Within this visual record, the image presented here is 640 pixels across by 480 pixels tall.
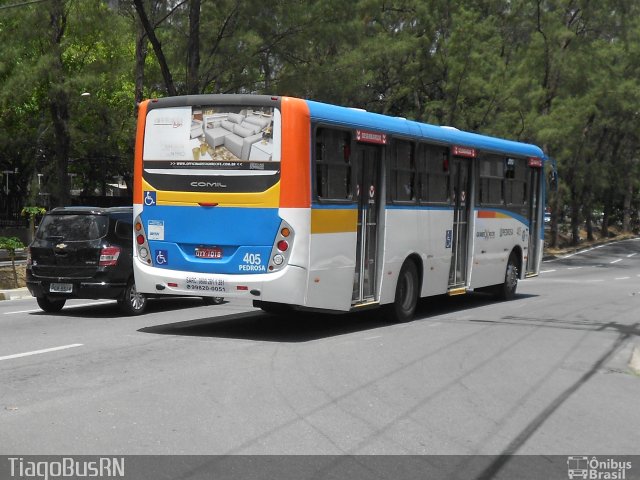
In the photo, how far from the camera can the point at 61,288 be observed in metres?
14.6

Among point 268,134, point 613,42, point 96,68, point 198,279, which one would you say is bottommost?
point 198,279

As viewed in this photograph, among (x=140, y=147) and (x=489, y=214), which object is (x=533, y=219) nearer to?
(x=489, y=214)

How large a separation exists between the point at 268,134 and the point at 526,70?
31.5 metres

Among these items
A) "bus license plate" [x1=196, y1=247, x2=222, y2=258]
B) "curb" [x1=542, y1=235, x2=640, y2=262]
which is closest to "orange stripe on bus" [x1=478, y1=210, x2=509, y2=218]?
"bus license plate" [x1=196, y1=247, x2=222, y2=258]

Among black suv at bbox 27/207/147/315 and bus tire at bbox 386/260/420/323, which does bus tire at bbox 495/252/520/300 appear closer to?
bus tire at bbox 386/260/420/323

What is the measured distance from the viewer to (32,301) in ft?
61.0

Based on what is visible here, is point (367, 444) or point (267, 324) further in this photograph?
point (267, 324)

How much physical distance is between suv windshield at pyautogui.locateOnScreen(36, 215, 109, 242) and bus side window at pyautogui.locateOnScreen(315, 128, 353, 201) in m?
4.16

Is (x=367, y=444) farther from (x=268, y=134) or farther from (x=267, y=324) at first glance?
(x=267, y=324)

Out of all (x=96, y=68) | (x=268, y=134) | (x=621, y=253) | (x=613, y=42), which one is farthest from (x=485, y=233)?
(x=621, y=253)

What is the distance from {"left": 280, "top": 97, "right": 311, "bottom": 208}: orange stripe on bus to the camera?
1196cm

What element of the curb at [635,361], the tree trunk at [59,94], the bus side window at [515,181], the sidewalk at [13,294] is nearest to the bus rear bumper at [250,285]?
the curb at [635,361]

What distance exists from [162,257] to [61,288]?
8.96 ft
